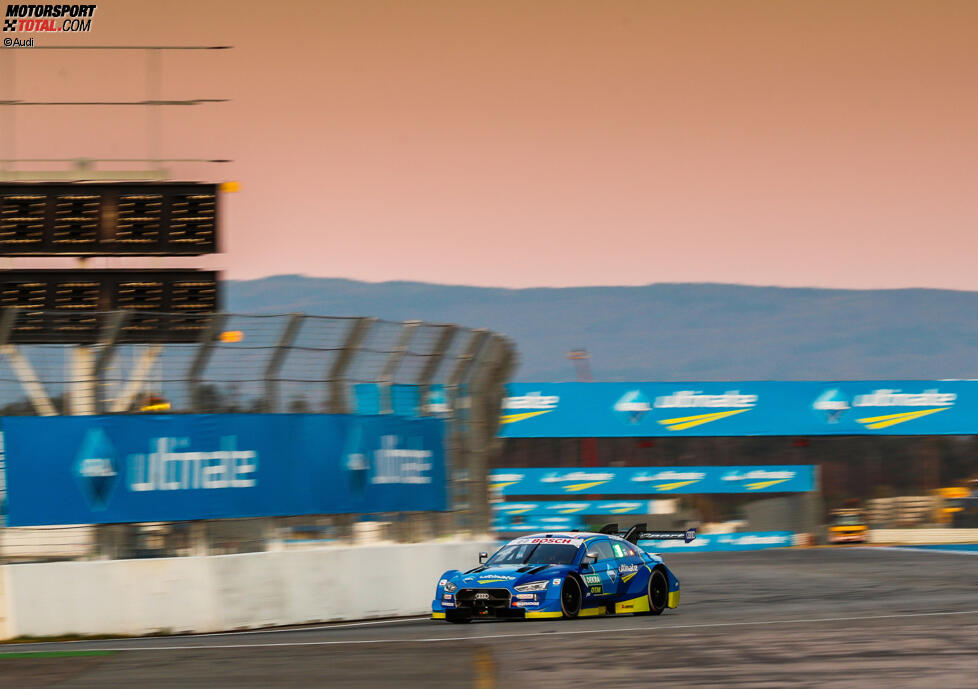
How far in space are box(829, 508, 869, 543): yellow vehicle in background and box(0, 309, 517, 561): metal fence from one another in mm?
27303

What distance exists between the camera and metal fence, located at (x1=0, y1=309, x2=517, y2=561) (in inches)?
624

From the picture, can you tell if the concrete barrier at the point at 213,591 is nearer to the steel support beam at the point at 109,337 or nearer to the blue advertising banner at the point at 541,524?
the steel support beam at the point at 109,337

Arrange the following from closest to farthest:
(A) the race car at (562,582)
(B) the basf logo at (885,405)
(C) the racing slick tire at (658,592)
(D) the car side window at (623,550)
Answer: (A) the race car at (562,582) < (D) the car side window at (623,550) < (C) the racing slick tire at (658,592) < (B) the basf logo at (885,405)

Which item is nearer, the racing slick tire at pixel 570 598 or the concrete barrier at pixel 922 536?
the racing slick tire at pixel 570 598

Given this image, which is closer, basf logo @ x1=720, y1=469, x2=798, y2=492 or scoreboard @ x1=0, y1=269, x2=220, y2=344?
scoreboard @ x1=0, y1=269, x2=220, y2=344

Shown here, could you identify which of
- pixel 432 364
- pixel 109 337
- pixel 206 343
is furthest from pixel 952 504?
pixel 109 337

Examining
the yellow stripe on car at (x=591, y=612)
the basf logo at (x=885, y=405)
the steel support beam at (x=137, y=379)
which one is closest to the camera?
the steel support beam at (x=137, y=379)

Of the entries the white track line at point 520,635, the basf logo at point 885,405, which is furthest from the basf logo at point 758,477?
the white track line at point 520,635

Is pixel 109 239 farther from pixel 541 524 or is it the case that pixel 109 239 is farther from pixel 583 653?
pixel 541 524

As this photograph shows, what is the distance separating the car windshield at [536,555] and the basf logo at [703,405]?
89.5ft

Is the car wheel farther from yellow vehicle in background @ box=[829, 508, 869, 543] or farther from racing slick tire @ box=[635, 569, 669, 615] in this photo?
yellow vehicle in background @ box=[829, 508, 869, 543]

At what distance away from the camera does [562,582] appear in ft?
58.0

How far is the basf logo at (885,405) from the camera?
46.2 metres

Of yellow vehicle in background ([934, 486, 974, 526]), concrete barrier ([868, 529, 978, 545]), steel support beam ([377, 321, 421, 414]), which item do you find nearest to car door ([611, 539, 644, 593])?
steel support beam ([377, 321, 421, 414])
